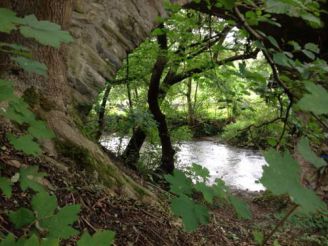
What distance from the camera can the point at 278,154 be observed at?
74 cm

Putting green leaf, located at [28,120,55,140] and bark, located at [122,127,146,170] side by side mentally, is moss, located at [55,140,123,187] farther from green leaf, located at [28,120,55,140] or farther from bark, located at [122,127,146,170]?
bark, located at [122,127,146,170]

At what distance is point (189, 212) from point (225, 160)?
12312 mm

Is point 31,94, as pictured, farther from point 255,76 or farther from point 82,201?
point 255,76

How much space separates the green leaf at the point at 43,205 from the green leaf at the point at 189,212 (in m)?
0.31

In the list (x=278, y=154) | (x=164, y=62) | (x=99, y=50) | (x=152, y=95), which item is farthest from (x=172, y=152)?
(x=278, y=154)

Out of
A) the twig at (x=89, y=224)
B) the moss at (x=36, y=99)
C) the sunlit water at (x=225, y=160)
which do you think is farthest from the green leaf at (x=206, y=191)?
the sunlit water at (x=225, y=160)

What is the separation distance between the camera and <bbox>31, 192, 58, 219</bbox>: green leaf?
0.87m

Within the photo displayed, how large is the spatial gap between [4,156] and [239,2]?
1.39 meters

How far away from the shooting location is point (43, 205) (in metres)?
0.88

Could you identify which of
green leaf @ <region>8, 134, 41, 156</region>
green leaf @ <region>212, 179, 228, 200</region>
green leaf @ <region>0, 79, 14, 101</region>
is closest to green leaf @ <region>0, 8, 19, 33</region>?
green leaf @ <region>0, 79, 14, 101</region>

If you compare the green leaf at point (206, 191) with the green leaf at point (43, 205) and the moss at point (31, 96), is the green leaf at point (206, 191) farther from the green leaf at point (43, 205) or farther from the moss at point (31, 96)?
the moss at point (31, 96)

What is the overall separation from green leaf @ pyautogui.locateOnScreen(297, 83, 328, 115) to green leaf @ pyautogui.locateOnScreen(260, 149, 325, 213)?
130mm

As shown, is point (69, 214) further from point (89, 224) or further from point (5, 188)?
point (89, 224)

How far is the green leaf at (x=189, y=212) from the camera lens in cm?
100
